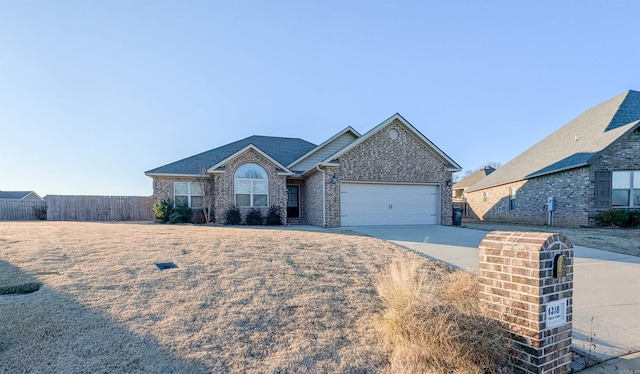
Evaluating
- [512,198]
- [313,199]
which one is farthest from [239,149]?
[512,198]

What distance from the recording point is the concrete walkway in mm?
3480

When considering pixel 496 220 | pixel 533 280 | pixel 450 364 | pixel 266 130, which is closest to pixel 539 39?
pixel 533 280

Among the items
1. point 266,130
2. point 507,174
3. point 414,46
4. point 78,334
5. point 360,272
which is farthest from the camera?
point 266,130

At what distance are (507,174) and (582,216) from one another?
7482 millimetres

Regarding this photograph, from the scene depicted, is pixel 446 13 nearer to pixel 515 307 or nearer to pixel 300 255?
pixel 300 255

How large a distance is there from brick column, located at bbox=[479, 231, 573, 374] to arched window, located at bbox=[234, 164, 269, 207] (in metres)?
14.0

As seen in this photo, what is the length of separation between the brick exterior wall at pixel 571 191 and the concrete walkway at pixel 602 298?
810 cm

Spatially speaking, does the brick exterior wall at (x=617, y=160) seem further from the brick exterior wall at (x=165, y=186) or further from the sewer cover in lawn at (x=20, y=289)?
the sewer cover in lawn at (x=20, y=289)

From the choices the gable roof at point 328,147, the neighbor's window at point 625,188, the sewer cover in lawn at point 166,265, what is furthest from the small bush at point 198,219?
the neighbor's window at point 625,188

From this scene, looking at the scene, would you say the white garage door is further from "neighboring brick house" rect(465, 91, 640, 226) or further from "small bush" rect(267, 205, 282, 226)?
"neighboring brick house" rect(465, 91, 640, 226)

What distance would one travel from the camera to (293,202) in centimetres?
1861

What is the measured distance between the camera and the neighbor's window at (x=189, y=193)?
17070 millimetres

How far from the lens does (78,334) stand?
122 inches

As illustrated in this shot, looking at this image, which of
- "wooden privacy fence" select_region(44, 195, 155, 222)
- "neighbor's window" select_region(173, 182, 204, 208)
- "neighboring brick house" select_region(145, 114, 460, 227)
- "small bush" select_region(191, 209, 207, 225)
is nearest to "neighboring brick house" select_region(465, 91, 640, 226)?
"neighboring brick house" select_region(145, 114, 460, 227)
